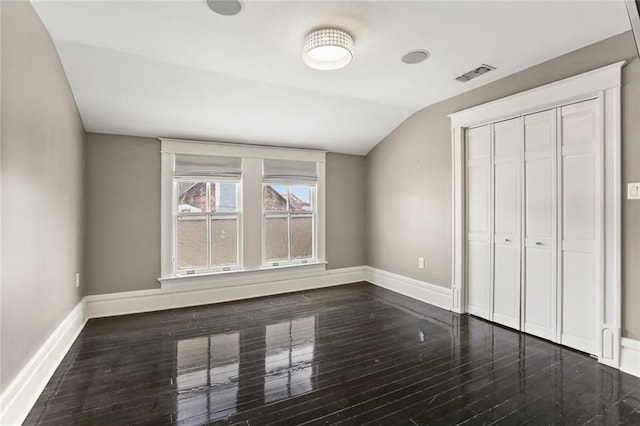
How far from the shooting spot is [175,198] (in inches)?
160

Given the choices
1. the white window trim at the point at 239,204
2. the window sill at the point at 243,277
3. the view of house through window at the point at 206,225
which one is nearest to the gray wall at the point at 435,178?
the white window trim at the point at 239,204

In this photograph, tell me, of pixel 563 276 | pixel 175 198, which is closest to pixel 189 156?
pixel 175 198

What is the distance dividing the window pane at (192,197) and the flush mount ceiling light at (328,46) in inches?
99.1

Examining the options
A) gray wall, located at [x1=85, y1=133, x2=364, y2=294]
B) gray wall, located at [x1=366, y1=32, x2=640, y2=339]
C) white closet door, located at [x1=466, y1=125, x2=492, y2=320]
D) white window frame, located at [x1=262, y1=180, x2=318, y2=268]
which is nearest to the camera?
gray wall, located at [x1=366, y1=32, x2=640, y2=339]

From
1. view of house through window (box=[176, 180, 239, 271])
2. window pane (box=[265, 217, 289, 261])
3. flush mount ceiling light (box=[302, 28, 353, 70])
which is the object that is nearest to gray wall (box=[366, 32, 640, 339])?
window pane (box=[265, 217, 289, 261])

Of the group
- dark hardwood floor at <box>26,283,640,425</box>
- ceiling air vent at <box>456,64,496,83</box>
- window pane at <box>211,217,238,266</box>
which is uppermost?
ceiling air vent at <box>456,64,496,83</box>

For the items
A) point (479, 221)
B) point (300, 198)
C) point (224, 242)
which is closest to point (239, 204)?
point (224, 242)

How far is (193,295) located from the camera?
409cm

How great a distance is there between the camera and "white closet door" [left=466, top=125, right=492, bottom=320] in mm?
3494

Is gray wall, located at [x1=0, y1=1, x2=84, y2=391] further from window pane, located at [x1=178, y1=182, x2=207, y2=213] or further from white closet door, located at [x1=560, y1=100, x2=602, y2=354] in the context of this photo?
white closet door, located at [x1=560, y1=100, x2=602, y2=354]

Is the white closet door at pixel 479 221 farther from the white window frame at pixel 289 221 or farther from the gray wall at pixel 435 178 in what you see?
the white window frame at pixel 289 221

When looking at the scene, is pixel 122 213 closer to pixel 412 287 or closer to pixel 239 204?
pixel 239 204

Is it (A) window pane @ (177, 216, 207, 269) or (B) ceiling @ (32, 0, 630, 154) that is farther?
(A) window pane @ (177, 216, 207, 269)

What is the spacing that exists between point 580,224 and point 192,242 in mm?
4324
